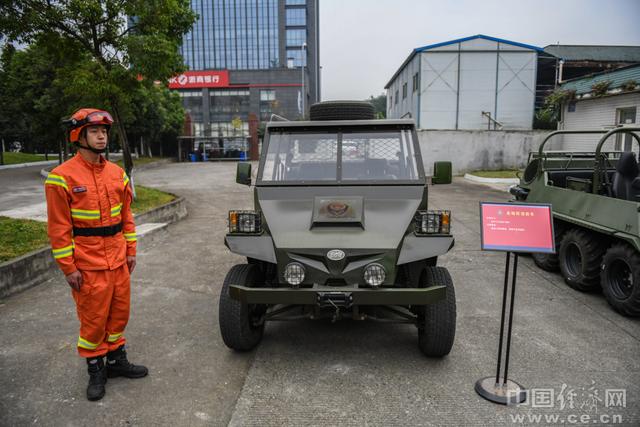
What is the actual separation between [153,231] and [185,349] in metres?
5.57

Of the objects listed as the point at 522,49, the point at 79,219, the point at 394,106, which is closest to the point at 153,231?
the point at 79,219

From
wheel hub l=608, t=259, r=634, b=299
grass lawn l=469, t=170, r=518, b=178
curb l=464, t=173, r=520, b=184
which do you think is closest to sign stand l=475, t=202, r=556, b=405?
wheel hub l=608, t=259, r=634, b=299

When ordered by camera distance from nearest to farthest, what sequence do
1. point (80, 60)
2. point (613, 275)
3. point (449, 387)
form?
1. point (449, 387)
2. point (613, 275)
3. point (80, 60)

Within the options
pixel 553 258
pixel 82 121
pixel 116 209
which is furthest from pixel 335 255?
pixel 553 258

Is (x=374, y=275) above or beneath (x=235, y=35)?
beneath

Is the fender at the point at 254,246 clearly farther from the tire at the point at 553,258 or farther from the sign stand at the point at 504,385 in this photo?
the tire at the point at 553,258

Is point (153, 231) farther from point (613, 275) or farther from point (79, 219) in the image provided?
point (613, 275)

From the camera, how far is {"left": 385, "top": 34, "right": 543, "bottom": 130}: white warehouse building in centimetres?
2639

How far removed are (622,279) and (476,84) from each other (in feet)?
77.1

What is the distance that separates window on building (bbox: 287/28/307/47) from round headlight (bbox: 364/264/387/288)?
91.4 meters

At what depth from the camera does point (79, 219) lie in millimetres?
3516

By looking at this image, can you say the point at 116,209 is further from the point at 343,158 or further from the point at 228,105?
the point at 228,105

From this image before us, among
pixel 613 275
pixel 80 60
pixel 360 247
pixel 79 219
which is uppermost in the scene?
pixel 80 60

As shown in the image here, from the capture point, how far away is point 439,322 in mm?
3936
